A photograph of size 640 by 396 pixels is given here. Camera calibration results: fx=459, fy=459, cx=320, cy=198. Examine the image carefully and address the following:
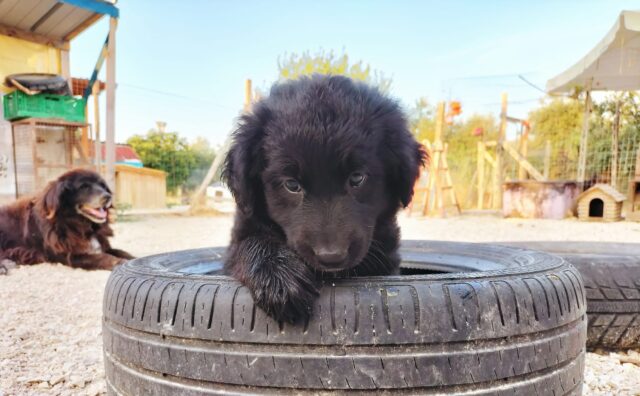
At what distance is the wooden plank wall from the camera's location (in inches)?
708

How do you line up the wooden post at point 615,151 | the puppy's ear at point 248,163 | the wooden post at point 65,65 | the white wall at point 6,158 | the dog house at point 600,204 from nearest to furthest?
the puppy's ear at point 248,163
the white wall at point 6,158
the dog house at point 600,204
the wooden post at point 65,65
the wooden post at point 615,151

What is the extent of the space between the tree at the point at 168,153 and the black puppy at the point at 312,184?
952 inches

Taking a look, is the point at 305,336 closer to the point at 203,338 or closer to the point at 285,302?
the point at 285,302

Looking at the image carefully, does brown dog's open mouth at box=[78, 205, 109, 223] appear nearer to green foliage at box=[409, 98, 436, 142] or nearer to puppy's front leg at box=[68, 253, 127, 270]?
puppy's front leg at box=[68, 253, 127, 270]

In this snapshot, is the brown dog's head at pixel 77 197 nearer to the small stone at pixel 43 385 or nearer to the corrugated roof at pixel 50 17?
the small stone at pixel 43 385

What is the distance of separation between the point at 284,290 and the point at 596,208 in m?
13.6

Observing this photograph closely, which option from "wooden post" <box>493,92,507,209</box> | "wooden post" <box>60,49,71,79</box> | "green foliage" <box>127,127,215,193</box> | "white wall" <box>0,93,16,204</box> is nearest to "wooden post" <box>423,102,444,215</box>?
"wooden post" <box>493,92,507,209</box>

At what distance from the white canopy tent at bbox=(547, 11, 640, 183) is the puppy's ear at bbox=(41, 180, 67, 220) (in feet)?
40.7

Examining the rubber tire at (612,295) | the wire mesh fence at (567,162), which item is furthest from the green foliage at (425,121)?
the rubber tire at (612,295)

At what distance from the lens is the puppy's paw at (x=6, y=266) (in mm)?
5840

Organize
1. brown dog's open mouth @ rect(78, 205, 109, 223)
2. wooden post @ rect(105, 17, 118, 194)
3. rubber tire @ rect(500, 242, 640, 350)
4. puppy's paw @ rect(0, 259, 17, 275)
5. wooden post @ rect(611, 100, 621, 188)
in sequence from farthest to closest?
1. wooden post @ rect(611, 100, 621, 188)
2. wooden post @ rect(105, 17, 118, 194)
3. brown dog's open mouth @ rect(78, 205, 109, 223)
4. puppy's paw @ rect(0, 259, 17, 275)
5. rubber tire @ rect(500, 242, 640, 350)

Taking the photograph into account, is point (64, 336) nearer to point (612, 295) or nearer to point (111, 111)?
point (612, 295)

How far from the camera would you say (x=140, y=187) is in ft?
62.8

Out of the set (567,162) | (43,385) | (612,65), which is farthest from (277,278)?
(567,162)
